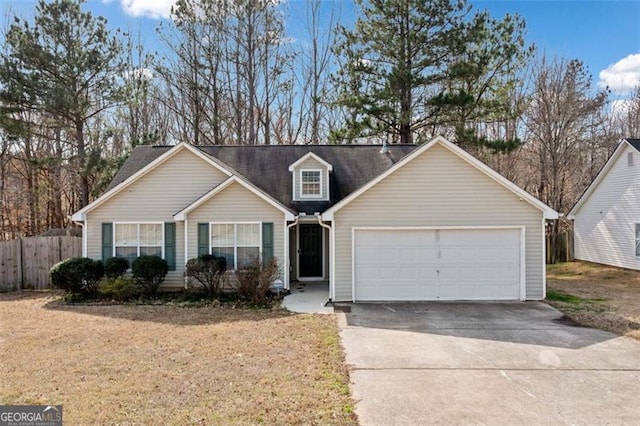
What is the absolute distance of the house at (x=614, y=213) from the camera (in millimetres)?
17906

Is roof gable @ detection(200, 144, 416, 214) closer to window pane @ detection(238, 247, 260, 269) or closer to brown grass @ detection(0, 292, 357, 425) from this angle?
window pane @ detection(238, 247, 260, 269)

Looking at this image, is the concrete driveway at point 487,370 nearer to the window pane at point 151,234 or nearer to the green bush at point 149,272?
the green bush at point 149,272

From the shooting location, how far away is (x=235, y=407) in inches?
204

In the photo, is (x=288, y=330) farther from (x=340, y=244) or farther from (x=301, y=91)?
(x=301, y=91)

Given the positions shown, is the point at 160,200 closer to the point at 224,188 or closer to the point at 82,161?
the point at 224,188

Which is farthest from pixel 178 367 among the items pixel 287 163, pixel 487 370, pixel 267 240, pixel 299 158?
pixel 299 158

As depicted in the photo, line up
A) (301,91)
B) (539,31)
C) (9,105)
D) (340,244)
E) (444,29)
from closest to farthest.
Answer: (340,244), (9,105), (444,29), (539,31), (301,91)

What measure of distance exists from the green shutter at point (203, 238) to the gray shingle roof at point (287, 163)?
284 cm

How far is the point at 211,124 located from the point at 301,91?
20.7 feet

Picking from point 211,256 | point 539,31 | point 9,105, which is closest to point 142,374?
point 211,256

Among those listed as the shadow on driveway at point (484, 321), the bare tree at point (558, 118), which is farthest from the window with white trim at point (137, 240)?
the bare tree at point (558, 118)

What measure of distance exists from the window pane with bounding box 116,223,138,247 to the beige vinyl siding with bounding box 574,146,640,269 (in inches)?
787

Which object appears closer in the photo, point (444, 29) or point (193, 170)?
point (193, 170)

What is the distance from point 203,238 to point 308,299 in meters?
3.85
